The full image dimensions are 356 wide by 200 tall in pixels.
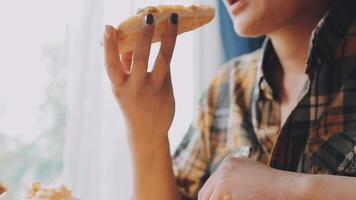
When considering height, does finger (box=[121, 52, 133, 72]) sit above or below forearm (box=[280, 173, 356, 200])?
above

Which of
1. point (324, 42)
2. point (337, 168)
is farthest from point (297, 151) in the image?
point (324, 42)

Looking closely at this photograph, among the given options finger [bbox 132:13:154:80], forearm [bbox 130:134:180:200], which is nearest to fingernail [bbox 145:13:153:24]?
finger [bbox 132:13:154:80]

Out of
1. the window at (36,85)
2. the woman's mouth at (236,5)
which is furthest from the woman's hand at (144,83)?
the window at (36,85)

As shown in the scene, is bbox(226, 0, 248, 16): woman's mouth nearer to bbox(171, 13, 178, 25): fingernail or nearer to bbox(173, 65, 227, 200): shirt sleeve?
bbox(171, 13, 178, 25): fingernail

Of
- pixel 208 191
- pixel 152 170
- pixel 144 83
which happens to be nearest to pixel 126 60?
pixel 144 83

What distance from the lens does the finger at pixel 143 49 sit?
797 millimetres

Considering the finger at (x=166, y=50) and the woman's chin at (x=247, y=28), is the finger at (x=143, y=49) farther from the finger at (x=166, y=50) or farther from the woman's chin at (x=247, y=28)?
the woman's chin at (x=247, y=28)

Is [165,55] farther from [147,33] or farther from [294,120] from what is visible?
[294,120]

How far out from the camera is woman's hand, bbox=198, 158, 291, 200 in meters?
0.70

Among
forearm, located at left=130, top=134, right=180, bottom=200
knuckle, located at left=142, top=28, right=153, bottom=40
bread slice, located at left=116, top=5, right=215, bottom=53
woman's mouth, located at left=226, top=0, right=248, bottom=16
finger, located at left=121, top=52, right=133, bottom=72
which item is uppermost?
woman's mouth, located at left=226, top=0, right=248, bottom=16

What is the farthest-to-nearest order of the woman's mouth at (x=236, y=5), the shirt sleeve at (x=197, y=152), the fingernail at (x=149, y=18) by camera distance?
the shirt sleeve at (x=197, y=152)
the woman's mouth at (x=236, y=5)
the fingernail at (x=149, y=18)

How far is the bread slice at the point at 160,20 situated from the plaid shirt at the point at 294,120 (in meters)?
0.21

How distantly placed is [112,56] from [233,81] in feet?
1.28

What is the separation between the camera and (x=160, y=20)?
81 cm
